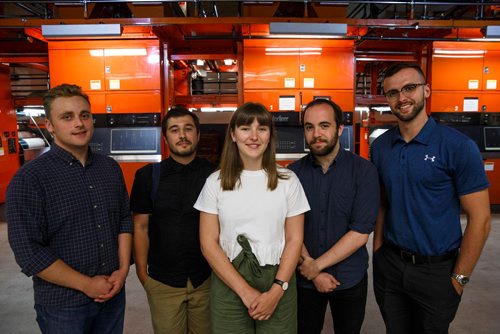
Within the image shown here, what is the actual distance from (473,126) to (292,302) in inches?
232

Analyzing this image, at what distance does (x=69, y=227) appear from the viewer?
1.46 m

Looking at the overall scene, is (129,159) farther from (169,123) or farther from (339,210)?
(339,210)

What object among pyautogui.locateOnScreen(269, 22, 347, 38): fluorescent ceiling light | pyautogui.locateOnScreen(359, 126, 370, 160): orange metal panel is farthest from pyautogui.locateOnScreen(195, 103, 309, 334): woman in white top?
pyautogui.locateOnScreen(359, 126, 370, 160): orange metal panel

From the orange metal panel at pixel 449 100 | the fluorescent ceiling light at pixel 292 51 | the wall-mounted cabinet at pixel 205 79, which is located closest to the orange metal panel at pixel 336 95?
the fluorescent ceiling light at pixel 292 51

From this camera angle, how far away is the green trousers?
1483 mm

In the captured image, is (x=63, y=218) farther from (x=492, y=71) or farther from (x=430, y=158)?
(x=492, y=71)

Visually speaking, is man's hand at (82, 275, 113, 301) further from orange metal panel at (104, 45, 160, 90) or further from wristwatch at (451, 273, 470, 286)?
orange metal panel at (104, 45, 160, 90)

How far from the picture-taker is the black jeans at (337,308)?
5.57 feet

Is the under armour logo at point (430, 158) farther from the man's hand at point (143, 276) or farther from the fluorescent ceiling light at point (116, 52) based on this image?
the fluorescent ceiling light at point (116, 52)

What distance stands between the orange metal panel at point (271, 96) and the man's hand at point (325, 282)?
4.04m

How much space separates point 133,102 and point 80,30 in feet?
4.46

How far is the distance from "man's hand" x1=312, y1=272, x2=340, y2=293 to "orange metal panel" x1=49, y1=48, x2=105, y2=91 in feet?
16.1

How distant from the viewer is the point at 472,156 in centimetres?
158

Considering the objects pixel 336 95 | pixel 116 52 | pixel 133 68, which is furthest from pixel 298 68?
pixel 116 52
